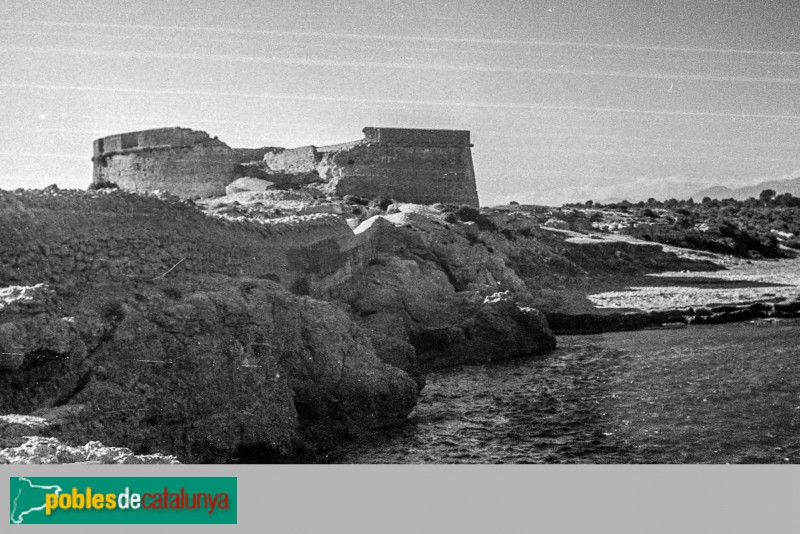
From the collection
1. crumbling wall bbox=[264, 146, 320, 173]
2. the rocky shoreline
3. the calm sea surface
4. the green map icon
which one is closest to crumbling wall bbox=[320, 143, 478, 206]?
crumbling wall bbox=[264, 146, 320, 173]

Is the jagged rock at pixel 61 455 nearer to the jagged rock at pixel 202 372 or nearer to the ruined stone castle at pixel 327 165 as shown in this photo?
the jagged rock at pixel 202 372

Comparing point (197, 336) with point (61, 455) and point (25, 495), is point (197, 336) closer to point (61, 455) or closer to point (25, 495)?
point (61, 455)

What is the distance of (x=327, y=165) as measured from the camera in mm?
29297

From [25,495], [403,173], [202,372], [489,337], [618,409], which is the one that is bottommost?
[618,409]

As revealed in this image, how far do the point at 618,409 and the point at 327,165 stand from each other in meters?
19.2

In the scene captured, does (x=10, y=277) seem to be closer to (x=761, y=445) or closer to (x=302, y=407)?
(x=302, y=407)

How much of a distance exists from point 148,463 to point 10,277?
158 inches

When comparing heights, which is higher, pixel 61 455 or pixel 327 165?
pixel 327 165

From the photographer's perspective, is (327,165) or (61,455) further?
(327,165)

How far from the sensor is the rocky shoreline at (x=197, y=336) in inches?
321

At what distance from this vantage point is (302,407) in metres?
11.0

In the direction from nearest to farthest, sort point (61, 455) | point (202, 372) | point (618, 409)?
point (61, 455) → point (202, 372) → point (618, 409)

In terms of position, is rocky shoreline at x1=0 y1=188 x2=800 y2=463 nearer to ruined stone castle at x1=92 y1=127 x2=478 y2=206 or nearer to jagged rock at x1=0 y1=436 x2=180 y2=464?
jagged rock at x1=0 y1=436 x2=180 y2=464

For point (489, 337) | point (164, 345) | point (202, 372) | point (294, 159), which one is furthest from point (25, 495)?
point (294, 159)
